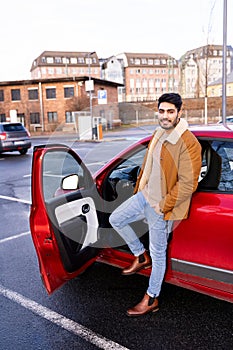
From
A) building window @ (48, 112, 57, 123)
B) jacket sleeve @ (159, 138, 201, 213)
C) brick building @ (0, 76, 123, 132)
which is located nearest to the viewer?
jacket sleeve @ (159, 138, 201, 213)

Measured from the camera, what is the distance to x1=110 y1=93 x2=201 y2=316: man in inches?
95.7

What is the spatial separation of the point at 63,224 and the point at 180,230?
0.94m

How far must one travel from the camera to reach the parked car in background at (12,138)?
15297 mm

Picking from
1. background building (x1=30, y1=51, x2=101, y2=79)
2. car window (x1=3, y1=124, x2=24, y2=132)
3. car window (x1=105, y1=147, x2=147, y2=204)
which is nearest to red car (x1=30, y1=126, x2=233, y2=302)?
car window (x1=105, y1=147, x2=147, y2=204)

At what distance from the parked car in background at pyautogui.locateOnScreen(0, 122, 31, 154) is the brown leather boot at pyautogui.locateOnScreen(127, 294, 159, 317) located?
13.7 metres

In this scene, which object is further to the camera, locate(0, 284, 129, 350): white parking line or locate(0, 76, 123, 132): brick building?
locate(0, 76, 123, 132): brick building

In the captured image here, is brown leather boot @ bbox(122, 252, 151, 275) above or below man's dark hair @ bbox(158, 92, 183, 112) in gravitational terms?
below

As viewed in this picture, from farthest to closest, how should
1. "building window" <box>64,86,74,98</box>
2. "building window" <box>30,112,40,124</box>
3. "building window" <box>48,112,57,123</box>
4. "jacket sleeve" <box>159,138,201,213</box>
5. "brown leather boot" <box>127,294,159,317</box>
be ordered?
"building window" <box>30,112,40,124</box> < "building window" <box>48,112,57,123</box> < "building window" <box>64,86,74,98</box> < "brown leather boot" <box>127,294,159,317</box> < "jacket sleeve" <box>159,138,201,213</box>

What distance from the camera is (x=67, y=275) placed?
2.79 metres

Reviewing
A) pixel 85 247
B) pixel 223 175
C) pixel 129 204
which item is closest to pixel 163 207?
pixel 129 204

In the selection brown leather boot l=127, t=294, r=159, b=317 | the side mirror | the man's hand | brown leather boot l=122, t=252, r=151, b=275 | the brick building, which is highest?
the brick building

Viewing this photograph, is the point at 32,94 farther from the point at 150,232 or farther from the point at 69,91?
the point at 150,232

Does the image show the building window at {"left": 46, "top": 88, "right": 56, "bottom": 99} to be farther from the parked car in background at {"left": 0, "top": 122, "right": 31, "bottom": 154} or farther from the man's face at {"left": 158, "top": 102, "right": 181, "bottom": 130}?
the man's face at {"left": 158, "top": 102, "right": 181, "bottom": 130}

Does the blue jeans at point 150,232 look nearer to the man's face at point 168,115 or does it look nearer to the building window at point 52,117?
the man's face at point 168,115
